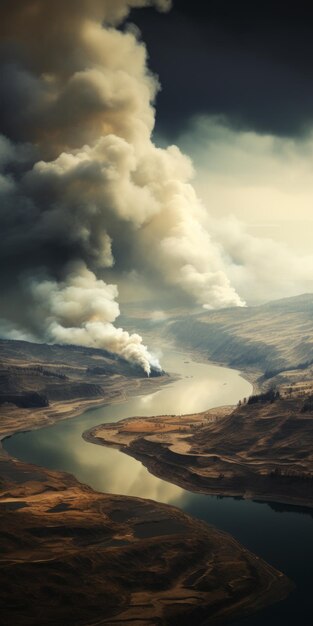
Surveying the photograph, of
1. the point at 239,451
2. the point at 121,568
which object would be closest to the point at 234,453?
the point at 239,451

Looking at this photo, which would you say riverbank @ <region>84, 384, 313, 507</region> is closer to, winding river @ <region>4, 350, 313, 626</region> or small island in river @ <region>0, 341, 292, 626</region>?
winding river @ <region>4, 350, 313, 626</region>

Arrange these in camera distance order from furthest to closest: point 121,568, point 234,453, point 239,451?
point 239,451 → point 234,453 → point 121,568

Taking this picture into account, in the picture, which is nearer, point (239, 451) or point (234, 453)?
point (234, 453)

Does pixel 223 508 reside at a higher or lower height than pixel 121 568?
higher

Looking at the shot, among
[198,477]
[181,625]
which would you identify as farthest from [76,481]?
[181,625]

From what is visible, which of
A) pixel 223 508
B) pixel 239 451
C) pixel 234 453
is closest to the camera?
pixel 223 508

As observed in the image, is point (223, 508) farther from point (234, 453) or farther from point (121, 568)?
point (121, 568)

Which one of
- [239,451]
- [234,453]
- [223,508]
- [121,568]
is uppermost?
[239,451]

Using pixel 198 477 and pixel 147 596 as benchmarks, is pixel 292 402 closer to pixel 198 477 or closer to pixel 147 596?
pixel 198 477

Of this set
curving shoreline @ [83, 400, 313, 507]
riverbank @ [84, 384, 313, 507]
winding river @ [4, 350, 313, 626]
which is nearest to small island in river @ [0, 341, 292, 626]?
winding river @ [4, 350, 313, 626]

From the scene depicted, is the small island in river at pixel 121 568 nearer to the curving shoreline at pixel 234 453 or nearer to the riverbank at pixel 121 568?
the riverbank at pixel 121 568
